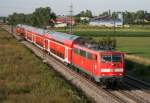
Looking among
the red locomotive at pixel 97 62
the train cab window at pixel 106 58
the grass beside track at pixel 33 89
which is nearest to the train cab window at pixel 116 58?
the red locomotive at pixel 97 62

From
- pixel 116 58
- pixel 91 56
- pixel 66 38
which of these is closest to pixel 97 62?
pixel 116 58

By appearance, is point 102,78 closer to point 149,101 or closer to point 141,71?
point 149,101

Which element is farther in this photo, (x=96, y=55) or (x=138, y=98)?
(x=96, y=55)

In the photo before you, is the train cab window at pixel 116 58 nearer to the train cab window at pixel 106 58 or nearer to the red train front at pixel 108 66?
the red train front at pixel 108 66

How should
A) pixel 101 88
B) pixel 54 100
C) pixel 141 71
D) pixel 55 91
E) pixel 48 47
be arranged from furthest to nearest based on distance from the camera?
pixel 48 47 → pixel 141 71 → pixel 101 88 → pixel 55 91 → pixel 54 100

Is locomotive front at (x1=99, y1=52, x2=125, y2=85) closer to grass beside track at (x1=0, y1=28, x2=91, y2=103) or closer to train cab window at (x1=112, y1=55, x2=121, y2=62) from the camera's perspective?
train cab window at (x1=112, y1=55, x2=121, y2=62)

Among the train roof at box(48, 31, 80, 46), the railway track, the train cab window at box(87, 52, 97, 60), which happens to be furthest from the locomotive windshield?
the train roof at box(48, 31, 80, 46)

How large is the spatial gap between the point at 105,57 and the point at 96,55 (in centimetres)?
69

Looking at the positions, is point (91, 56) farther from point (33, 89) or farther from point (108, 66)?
point (33, 89)

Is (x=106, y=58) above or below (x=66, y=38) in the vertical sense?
below

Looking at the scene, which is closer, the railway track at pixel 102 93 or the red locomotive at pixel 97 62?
the railway track at pixel 102 93

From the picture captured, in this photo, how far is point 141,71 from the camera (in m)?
36.5

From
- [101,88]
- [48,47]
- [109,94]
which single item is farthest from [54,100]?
[48,47]

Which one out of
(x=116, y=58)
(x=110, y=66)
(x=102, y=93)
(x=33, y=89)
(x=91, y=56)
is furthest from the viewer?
(x=91, y=56)
